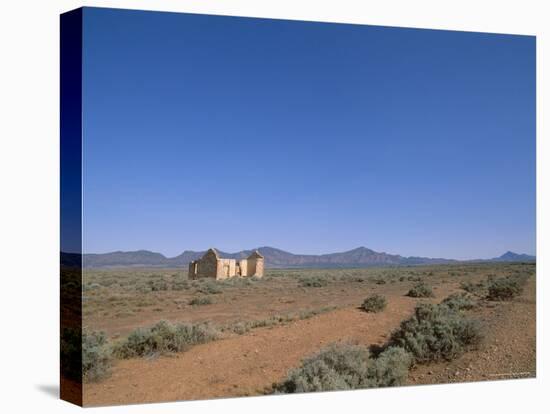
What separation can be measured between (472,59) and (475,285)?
156 inches

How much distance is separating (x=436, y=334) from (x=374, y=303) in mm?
1144

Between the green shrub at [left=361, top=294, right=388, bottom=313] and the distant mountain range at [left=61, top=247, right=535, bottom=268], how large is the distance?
A: 58cm

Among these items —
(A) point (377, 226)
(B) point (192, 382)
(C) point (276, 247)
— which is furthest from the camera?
(A) point (377, 226)

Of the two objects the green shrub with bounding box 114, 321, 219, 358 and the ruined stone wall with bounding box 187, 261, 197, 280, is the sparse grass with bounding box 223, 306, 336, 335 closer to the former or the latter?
the green shrub with bounding box 114, 321, 219, 358

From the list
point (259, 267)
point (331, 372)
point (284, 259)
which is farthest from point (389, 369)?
point (259, 267)

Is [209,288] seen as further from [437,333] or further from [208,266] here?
[437,333]

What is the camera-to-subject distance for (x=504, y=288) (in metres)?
15.9

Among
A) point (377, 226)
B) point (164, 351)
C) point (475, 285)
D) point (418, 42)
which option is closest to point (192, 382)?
point (164, 351)

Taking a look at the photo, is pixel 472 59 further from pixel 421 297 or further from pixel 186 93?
pixel 186 93

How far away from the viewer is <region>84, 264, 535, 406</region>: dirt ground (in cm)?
1274

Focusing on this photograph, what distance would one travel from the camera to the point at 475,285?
1573 cm

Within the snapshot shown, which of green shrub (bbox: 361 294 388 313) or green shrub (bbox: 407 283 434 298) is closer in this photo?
green shrub (bbox: 361 294 388 313)

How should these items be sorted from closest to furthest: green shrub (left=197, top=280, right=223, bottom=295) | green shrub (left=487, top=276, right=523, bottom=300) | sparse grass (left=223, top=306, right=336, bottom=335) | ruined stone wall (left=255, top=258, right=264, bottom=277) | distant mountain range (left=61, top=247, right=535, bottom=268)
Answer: distant mountain range (left=61, top=247, right=535, bottom=268), green shrub (left=197, top=280, right=223, bottom=295), sparse grass (left=223, top=306, right=336, bottom=335), ruined stone wall (left=255, top=258, right=264, bottom=277), green shrub (left=487, top=276, right=523, bottom=300)

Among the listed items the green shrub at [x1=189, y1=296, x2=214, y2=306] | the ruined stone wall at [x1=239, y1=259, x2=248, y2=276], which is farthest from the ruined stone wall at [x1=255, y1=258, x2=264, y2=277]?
the green shrub at [x1=189, y1=296, x2=214, y2=306]
